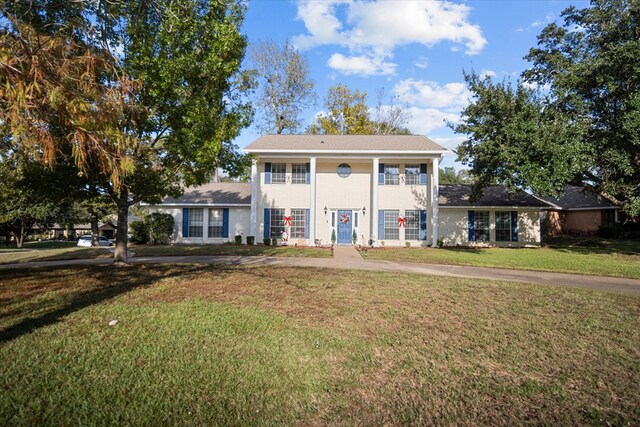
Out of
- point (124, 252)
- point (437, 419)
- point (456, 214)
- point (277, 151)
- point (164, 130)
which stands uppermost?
point (277, 151)

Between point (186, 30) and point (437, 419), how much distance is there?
32.4 ft

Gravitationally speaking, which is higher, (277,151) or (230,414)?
(277,151)

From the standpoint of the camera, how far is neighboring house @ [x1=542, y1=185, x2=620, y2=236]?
29.2 metres

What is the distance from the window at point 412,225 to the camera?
69.5 feet

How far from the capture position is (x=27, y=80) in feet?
14.0

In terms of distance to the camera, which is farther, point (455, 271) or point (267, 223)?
point (267, 223)

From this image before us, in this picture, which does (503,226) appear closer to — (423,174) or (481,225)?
(481,225)

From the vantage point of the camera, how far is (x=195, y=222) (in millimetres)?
22266

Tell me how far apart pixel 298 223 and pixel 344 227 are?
107 inches

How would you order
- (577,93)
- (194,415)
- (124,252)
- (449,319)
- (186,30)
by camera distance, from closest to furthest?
1. (194,415)
2. (449,319)
3. (186,30)
4. (124,252)
5. (577,93)

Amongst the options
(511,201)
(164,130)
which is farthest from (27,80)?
(511,201)

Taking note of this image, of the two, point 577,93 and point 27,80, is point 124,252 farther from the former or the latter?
point 577,93

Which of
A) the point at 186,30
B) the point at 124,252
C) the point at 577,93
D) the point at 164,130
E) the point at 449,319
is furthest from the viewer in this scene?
the point at 577,93

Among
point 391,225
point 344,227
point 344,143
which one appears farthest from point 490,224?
point 344,143
